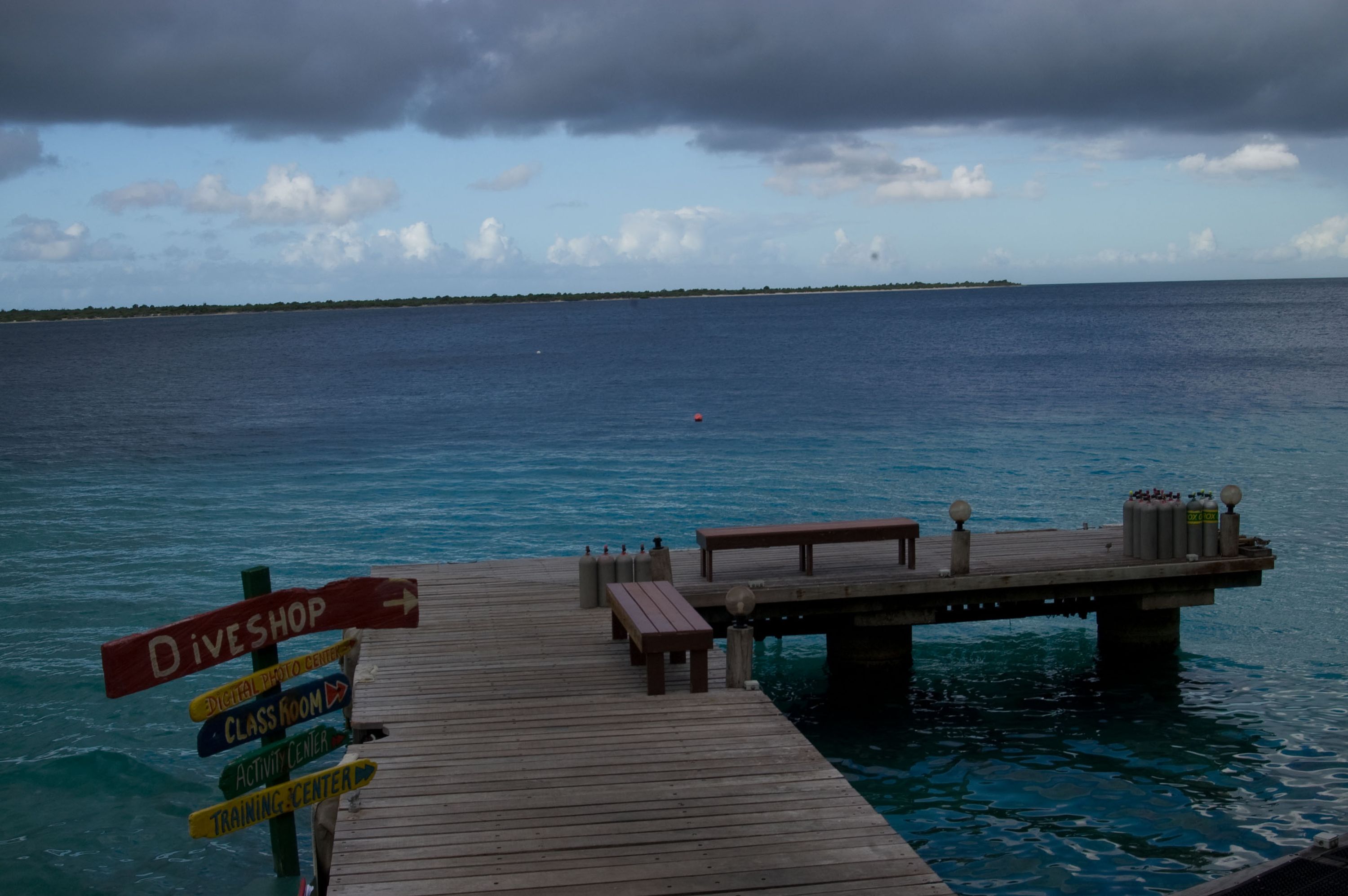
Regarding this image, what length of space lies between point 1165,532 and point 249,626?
11.9 meters

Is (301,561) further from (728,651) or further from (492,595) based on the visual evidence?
(728,651)

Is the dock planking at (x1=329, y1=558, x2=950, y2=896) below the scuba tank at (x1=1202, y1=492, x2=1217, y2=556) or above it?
below

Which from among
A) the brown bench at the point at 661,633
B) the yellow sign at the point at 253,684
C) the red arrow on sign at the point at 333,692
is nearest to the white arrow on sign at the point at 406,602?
the yellow sign at the point at 253,684

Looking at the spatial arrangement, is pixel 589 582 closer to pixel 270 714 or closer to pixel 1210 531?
pixel 270 714

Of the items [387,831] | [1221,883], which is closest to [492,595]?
[387,831]

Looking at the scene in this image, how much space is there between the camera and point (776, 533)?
561 inches

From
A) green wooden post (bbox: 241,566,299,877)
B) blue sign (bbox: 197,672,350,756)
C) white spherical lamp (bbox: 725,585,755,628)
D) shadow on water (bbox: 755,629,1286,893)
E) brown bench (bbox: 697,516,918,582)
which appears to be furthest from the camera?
brown bench (bbox: 697,516,918,582)

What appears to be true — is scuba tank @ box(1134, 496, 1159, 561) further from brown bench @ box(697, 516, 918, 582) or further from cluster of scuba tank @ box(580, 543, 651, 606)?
cluster of scuba tank @ box(580, 543, 651, 606)

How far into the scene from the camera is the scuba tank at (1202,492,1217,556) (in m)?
15.2

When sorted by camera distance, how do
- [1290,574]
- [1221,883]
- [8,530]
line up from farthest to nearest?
[8,530]
[1290,574]
[1221,883]

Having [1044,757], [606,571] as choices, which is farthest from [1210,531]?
[606,571]

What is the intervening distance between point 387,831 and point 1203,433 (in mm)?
39681

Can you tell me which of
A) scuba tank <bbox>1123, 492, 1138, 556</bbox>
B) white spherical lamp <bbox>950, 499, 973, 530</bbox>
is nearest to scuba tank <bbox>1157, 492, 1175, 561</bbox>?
scuba tank <bbox>1123, 492, 1138, 556</bbox>

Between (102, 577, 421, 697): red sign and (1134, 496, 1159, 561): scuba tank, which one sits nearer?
(102, 577, 421, 697): red sign
